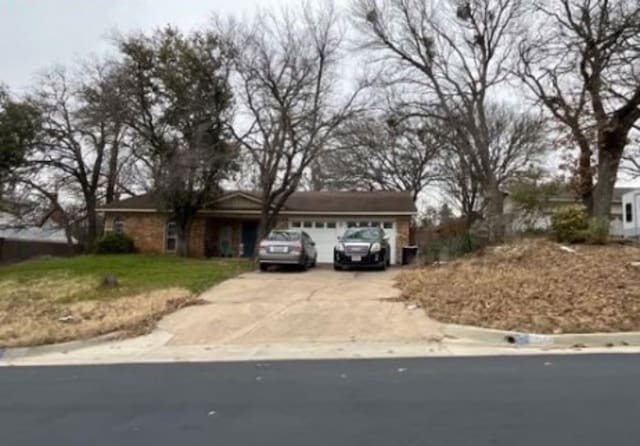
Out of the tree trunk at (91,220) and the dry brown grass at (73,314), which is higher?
the tree trunk at (91,220)

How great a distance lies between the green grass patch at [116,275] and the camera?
1795cm

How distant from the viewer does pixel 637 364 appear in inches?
354

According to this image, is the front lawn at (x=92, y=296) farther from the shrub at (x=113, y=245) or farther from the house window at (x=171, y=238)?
the house window at (x=171, y=238)

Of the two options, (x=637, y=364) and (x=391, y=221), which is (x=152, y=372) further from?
(x=391, y=221)

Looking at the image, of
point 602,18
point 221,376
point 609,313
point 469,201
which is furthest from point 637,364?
point 469,201

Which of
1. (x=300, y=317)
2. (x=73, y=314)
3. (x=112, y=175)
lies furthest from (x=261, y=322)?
(x=112, y=175)

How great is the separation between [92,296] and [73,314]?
239cm

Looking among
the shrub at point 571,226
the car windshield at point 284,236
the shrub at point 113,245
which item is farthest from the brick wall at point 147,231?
the shrub at point 571,226

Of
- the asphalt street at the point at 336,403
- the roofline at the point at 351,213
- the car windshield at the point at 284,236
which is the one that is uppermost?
the roofline at the point at 351,213

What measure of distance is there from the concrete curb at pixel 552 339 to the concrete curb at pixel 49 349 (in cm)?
663

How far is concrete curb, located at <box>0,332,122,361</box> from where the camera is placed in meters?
11.8

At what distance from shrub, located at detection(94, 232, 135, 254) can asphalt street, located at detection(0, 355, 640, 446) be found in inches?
876

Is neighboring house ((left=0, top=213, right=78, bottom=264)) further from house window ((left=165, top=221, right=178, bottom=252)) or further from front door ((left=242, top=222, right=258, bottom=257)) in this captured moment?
front door ((left=242, top=222, right=258, bottom=257))

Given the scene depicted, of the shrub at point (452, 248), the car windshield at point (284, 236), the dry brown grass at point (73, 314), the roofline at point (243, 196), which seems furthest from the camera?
the roofline at point (243, 196)
